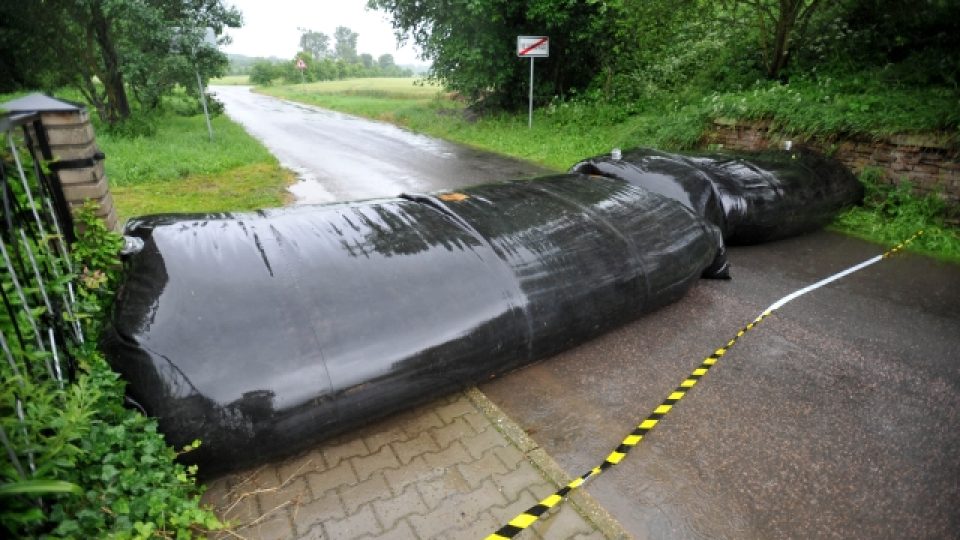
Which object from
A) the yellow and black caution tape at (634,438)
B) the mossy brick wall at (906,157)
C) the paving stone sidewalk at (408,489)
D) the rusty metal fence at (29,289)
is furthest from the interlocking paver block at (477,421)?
the mossy brick wall at (906,157)

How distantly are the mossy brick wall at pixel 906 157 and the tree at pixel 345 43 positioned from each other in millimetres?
122511

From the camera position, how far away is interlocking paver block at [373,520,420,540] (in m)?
2.01

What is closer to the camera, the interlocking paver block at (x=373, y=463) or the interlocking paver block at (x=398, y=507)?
the interlocking paver block at (x=398, y=507)

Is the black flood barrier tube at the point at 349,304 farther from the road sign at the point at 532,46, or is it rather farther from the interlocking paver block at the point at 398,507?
the road sign at the point at 532,46

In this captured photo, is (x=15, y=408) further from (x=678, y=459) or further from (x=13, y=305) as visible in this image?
(x=678, y=459)

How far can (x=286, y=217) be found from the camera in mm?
2869

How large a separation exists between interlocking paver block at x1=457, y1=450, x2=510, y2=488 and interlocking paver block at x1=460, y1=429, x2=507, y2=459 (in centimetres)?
4

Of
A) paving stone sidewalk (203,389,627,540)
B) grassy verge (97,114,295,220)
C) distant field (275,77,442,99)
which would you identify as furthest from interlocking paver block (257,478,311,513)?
distant field (275,77,442,99)

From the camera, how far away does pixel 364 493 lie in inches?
87.4

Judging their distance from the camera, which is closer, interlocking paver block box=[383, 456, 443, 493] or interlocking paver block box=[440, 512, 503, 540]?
interlocking paver block box=[440, 512, 503, 540]

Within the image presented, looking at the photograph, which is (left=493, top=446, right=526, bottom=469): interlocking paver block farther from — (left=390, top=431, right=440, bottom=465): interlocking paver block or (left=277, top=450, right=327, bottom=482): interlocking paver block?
(left=277, top=450, right=327, bottom=482): interlocking paver block

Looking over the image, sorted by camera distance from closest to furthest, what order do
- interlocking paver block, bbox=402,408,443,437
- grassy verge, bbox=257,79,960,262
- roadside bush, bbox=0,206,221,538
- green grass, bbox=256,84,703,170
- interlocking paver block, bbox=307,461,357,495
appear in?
roadside bush, bbox=0,206,221,538 < interlocking paver block, bbox=307,461,357,495 < interlocking paver block, bbox=402,408,443,437 < grassy verge, bbox=257,79,960,262 < green grass, bbox=256,84,703,170

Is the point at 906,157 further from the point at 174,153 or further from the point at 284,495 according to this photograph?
the point at 174,153

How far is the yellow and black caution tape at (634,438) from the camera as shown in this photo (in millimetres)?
2064
